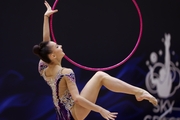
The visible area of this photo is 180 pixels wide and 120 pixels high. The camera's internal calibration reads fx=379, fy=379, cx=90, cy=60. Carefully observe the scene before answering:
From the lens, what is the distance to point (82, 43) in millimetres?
5211

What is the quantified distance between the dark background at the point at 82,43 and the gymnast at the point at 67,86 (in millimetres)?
1505

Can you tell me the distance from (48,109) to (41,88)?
12.0 inches

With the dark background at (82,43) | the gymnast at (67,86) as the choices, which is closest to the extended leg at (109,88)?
the gymnast at (67,86)

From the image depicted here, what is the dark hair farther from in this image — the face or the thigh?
the thigh

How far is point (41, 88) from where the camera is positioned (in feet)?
16.6

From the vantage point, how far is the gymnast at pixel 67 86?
3.30 metres

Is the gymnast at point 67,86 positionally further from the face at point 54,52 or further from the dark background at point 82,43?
the dark background at point 82,43

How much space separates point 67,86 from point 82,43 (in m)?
1.90

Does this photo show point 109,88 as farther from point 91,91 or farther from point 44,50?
point 44,50

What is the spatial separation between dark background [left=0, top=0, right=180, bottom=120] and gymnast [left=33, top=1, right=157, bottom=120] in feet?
4.94

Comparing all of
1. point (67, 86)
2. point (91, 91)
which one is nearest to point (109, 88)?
point (91, 91)

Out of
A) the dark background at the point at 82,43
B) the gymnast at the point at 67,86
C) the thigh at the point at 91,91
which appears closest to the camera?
the gymnast at the point at 67,86

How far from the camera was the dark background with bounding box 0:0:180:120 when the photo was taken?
495 cm

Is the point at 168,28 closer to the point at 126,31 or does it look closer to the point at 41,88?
the point at 126,31
